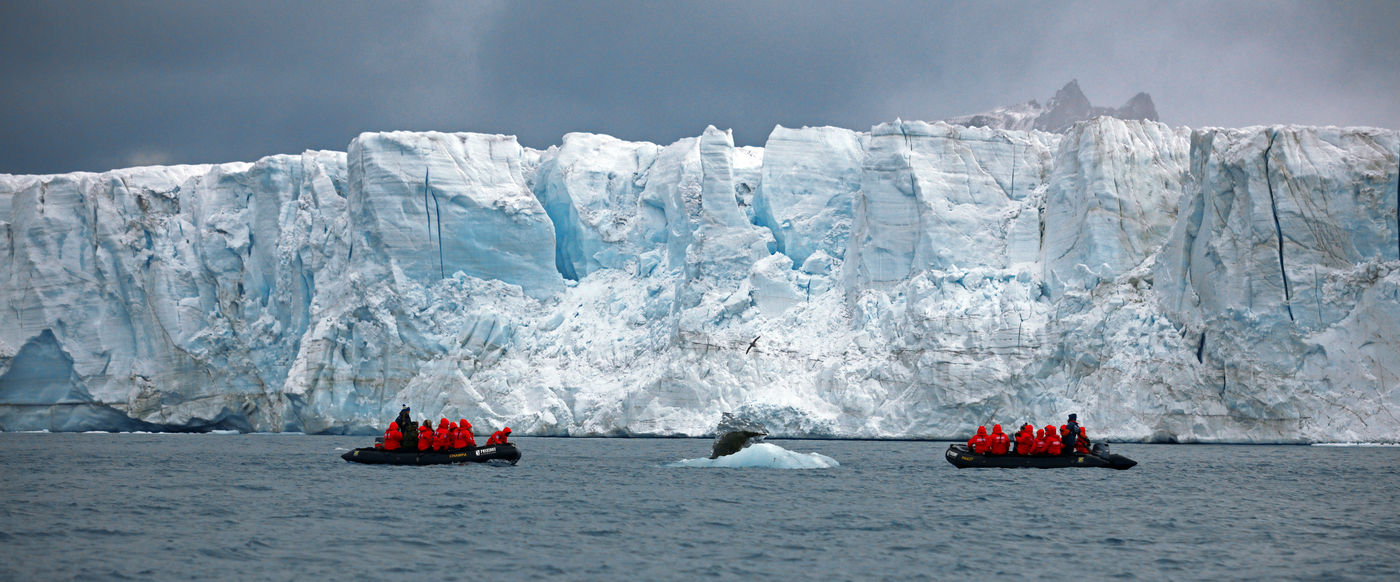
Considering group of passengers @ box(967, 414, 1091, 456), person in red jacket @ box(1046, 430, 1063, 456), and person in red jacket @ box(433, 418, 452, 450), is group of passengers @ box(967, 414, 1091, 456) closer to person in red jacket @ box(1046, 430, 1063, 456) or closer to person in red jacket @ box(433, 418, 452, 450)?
person in red jacket @ box(1046, 430, 1063, 456)

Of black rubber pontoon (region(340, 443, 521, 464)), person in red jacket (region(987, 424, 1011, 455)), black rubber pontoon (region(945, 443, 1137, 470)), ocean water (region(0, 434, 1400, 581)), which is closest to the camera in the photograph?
ocean water (region(0, 434, 1400, 581))

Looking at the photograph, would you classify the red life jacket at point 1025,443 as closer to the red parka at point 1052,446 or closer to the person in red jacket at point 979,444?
the red parka at point 1052,446

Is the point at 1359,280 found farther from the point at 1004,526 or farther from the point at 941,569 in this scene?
the point at 941,569

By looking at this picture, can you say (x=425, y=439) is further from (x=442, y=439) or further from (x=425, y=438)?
(x=442, y=439)

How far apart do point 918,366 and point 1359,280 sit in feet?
47.5

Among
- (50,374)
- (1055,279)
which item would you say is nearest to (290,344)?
(50,374)

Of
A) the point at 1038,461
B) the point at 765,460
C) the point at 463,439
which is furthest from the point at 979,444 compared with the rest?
the point at 463,439

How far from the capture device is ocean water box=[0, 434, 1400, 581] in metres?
15.7

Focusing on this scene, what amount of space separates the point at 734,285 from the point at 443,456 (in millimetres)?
24579

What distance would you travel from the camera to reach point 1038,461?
31.9 m

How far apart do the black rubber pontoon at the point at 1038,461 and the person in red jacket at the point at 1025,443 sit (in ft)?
0.55

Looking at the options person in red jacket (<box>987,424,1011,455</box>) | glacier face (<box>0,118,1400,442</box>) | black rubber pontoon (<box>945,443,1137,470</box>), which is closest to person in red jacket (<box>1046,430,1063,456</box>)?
black rubber pontoon (<box>945,443,1137,470</box>)

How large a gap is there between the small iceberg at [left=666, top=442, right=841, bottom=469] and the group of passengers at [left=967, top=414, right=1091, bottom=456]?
11.4 ft

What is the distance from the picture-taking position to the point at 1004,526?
1995 cm
